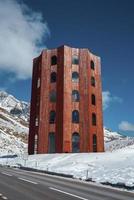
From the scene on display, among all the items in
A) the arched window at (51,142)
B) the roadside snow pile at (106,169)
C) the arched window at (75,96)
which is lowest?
the roadside snow pile at (106,169)

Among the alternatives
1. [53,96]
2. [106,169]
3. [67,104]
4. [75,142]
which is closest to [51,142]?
[75,142]

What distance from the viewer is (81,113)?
4906 centimetres

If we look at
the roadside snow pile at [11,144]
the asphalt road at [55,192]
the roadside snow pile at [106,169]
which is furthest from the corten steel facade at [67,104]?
the roadside snow pile at [11,144]

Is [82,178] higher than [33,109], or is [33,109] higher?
[33,109]

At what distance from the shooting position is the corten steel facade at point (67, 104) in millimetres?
47969

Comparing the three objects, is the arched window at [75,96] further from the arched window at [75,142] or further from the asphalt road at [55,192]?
the asphalt road at [55,192]

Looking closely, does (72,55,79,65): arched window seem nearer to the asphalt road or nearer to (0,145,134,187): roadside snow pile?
(0,145,134,187): roadside snow pile

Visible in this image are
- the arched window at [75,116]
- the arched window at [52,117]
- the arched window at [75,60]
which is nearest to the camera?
the arched window at [75,116]

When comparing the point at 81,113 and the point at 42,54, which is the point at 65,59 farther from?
the point at 81,113

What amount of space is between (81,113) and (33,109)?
9.36 meters

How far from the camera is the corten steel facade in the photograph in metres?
48.0

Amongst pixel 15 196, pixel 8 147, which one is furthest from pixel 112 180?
pixel 8 147

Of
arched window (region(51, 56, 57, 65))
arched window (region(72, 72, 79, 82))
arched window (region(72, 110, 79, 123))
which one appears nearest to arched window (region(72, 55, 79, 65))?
arched window (region(72, 72, 79, 82))

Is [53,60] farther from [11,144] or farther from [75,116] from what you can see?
[11,144]
